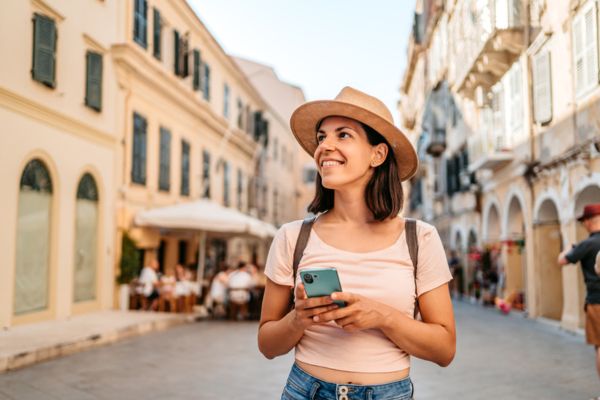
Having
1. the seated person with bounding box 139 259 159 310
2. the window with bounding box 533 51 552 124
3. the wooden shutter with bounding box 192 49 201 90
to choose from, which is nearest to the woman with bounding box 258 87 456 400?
the window with bounding box 533 51 552 124

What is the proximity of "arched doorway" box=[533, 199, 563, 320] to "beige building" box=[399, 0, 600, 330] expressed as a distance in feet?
0.08

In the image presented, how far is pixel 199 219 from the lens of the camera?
15656mm

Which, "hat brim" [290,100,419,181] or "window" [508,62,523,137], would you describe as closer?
"hat brim" [290,100,419,181]

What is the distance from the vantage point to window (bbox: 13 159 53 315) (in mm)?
12164

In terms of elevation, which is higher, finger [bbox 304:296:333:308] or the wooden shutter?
the wooden shutter

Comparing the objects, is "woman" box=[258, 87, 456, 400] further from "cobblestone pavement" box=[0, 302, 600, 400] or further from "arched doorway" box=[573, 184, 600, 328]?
"arched doorway" box=[573, 184, 600, 328]

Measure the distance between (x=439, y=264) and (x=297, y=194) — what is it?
160ft

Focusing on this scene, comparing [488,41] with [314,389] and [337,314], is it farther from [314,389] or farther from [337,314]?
[337,314]

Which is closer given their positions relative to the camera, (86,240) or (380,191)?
(380,191)

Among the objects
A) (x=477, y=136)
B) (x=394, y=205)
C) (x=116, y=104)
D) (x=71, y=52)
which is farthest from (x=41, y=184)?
(x=477, y=136)

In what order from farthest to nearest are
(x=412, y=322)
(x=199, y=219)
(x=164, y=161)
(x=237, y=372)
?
(x=164, y=161), (x=199, y=219), (x=237, y=372), (x=412, y=322)

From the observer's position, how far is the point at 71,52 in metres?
14.1

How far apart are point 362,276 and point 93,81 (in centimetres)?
1399

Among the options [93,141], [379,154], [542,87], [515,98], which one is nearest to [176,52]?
[93,141]
